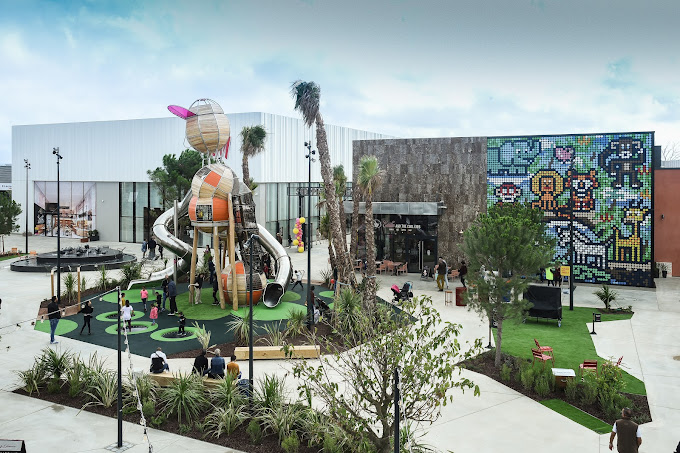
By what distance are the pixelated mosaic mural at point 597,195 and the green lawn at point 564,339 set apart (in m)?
8.11

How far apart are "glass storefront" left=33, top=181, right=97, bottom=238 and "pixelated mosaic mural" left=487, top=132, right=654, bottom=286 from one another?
40532 mm

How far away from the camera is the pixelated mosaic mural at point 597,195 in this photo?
33.7m

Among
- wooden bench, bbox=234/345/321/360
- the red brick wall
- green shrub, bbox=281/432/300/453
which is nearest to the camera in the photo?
green shrub, bbox=281/432/300/453

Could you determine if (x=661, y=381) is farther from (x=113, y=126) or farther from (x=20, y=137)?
(x=20, y=137)

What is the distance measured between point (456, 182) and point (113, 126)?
3445 centimetres

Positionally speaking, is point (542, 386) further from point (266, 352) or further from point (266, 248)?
point (266, 248)

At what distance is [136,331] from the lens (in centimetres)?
2352

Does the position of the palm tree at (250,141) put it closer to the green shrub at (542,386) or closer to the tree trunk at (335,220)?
the tree trunk at (335,220)

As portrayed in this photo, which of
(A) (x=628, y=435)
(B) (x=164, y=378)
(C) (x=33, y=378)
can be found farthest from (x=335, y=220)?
(A) (x=628, y=435)

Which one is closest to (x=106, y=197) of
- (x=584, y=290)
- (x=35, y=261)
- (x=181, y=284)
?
(x=35, y=261)

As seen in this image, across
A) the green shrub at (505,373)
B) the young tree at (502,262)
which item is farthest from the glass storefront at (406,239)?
the green shrub at (505,373)

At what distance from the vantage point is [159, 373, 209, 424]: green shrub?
15.2m

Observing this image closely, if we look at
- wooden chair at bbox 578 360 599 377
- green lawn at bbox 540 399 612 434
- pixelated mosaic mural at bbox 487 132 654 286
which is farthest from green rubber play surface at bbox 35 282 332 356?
pixelated mosaic mural at bbox 487 132 654 286

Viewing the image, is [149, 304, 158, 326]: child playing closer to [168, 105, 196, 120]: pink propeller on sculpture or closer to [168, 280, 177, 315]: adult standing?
[168, 280, 177, 315]: adult standing
